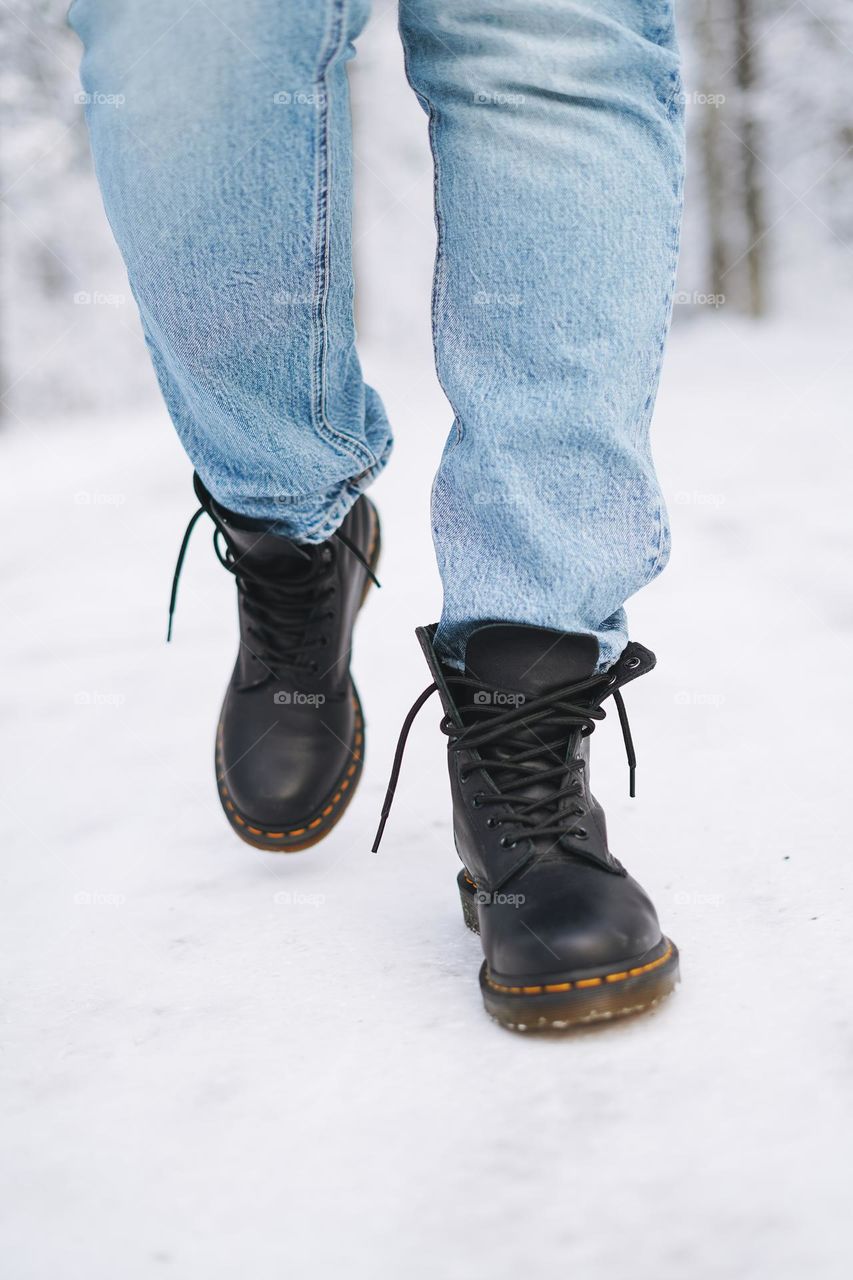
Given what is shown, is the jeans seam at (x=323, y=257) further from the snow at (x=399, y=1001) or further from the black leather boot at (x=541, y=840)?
the snow at (x=399, y=1001)

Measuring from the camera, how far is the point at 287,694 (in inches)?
38.3

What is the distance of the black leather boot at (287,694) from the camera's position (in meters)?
0.92

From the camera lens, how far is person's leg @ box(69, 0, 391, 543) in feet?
2.19

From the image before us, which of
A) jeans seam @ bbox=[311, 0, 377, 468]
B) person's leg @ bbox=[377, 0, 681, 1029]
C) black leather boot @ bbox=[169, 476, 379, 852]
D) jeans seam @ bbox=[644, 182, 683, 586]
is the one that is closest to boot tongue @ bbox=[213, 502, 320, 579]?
black leather boot @ bbox=[169, 476, 379, 852]

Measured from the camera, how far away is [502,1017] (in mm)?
644

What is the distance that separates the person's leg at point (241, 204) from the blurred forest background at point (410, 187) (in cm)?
475

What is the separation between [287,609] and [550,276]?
16.5 inches

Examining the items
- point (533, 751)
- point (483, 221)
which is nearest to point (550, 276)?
point (483, 221)

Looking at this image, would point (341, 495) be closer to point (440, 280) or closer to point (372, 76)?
point (440, 280)

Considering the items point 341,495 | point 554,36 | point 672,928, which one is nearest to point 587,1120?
point 672,928

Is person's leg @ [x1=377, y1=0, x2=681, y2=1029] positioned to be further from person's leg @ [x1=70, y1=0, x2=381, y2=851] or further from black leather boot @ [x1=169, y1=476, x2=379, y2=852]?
black leather boot @ [x1=169, y1=476, x2=379, y2=852]

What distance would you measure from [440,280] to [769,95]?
22.7 feet

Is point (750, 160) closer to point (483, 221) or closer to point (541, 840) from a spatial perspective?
point (483, 221)

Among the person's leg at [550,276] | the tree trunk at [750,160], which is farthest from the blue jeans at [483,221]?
the tree trunk at [750,160]
